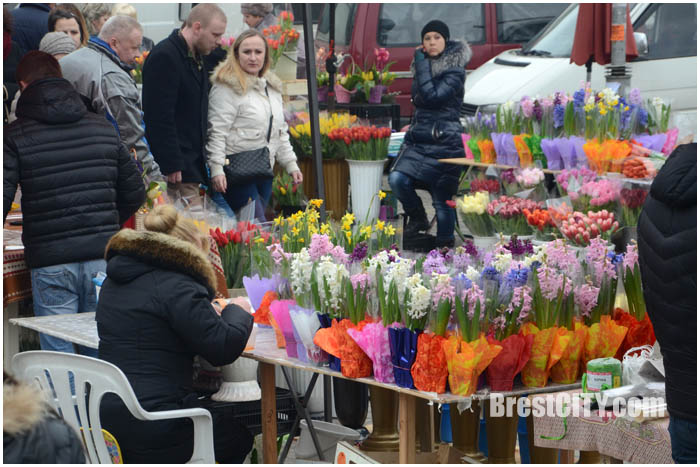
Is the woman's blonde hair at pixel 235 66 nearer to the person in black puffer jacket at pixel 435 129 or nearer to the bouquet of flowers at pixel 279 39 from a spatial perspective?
the bouquet of flowers at pixel 279 39

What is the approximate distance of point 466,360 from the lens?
324cm

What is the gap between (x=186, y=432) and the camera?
347 centimetres

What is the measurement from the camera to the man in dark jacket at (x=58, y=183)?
4484 mm

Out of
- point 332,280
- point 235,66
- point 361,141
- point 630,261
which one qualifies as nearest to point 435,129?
point 361,141

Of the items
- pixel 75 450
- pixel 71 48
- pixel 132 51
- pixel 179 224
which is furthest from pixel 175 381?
pixel 71 48

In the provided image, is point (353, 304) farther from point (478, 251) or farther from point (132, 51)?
point (132, 51)

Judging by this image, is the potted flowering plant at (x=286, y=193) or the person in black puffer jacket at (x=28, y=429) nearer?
the person in black puffer jacket at (x=28, y=429)

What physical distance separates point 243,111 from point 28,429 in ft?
15.1

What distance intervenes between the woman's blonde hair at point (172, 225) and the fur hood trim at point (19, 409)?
1.63 meters

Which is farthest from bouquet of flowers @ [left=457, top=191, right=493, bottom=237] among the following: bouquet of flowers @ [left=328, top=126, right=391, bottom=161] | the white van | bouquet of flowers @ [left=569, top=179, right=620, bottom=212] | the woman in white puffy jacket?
the white van

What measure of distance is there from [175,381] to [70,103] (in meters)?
1.57

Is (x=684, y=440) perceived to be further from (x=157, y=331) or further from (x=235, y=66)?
(x=235, y=66)

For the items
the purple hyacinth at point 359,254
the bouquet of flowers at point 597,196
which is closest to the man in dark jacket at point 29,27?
the bouquet of flowers at point 597,196

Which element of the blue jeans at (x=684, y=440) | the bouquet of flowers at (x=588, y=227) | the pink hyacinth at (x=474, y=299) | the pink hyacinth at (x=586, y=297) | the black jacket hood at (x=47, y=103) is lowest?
the blue jeans at (x=684, y=440)
